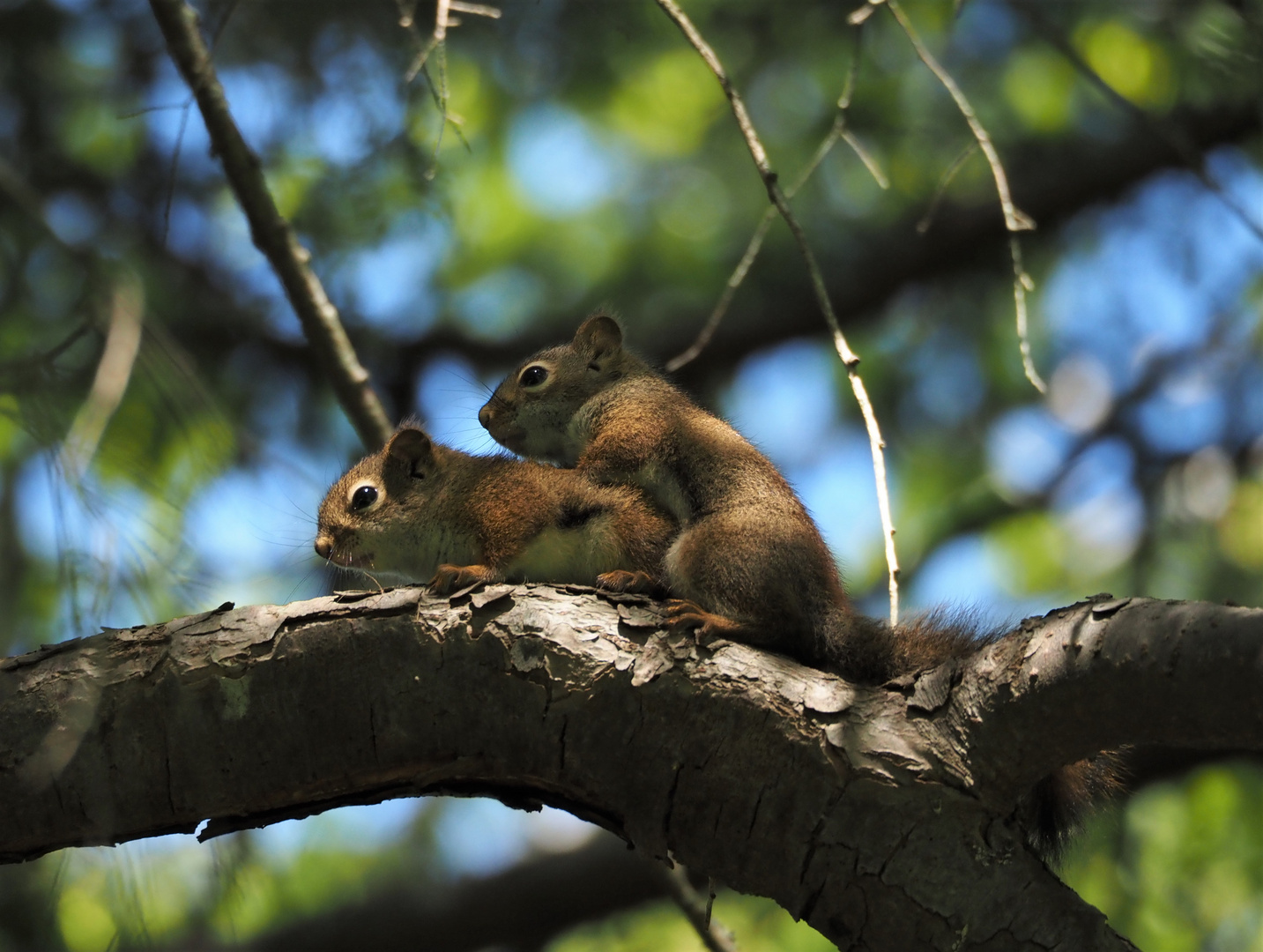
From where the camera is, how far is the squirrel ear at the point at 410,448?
4.43 m

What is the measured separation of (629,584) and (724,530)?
348 mm

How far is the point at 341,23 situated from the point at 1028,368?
4.06 meters

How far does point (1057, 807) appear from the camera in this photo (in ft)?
10.4

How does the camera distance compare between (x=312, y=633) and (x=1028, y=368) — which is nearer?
(x=312, y=633)

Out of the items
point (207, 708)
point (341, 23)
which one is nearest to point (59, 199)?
point (341, 23)

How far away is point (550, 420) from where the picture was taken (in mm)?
4816

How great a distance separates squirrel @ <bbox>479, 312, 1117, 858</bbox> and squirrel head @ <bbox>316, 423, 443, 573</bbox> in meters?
0.47

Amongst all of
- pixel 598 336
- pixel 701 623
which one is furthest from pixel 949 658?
pixel 598 336

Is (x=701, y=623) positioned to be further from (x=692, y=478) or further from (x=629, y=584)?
(x=692, y=478)

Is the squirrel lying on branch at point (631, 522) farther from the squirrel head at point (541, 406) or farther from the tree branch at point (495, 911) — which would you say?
the tree branch at point (495, 911)

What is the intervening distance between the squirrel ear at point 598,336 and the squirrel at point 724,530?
6 cm

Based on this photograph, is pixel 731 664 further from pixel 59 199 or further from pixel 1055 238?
pixel 1055 238

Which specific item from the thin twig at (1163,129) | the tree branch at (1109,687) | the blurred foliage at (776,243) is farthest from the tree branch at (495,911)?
the thin twig at (1163,129)

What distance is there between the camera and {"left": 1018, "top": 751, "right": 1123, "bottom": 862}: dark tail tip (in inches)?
124
